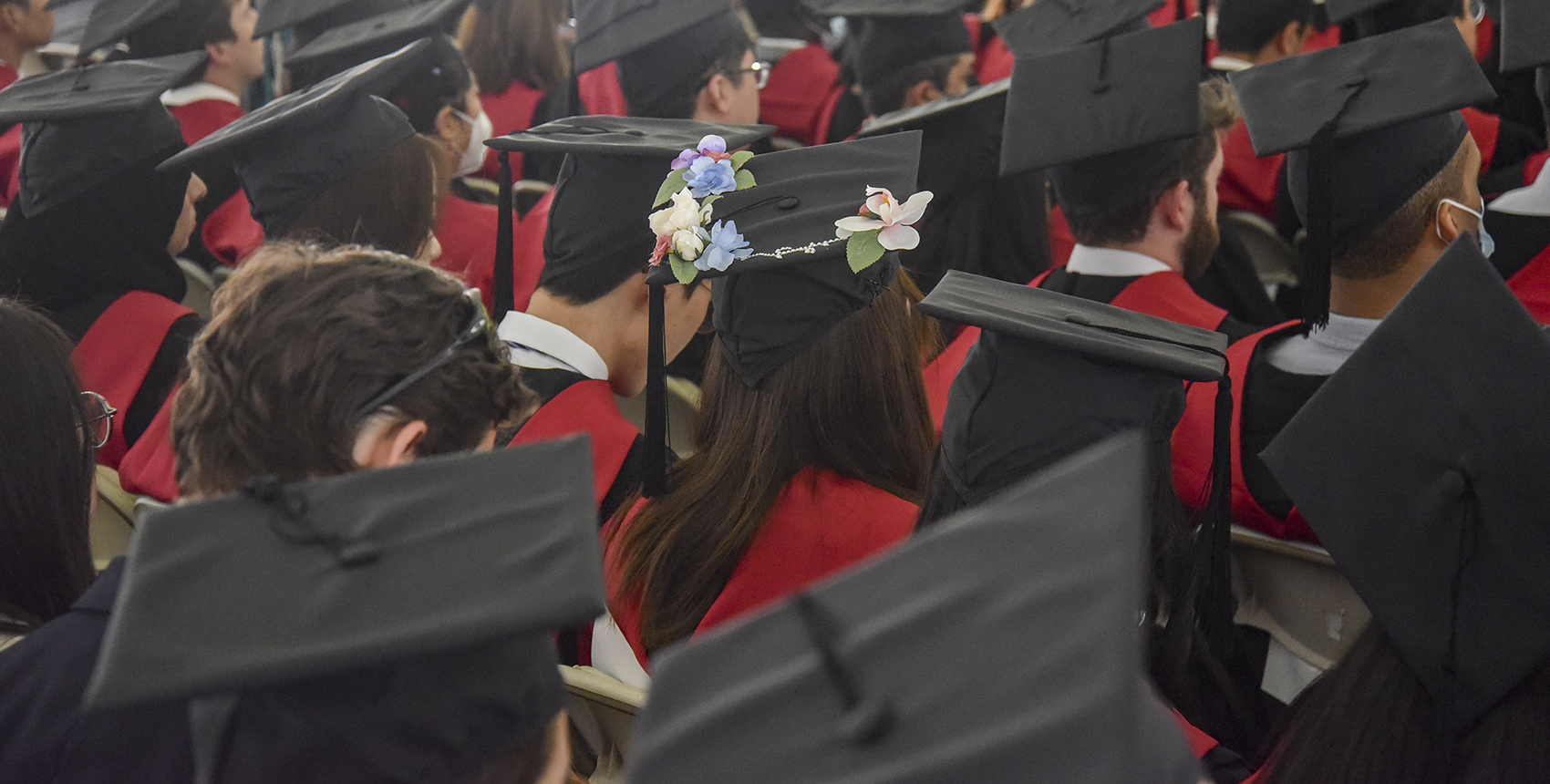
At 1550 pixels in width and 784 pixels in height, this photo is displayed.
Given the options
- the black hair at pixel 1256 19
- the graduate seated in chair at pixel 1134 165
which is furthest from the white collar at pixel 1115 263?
the black hair at pixel 1256 19

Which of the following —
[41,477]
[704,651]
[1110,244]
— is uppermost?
[704,651]

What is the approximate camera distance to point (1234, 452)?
2240 millimetres

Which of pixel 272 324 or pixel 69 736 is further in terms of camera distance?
pixel 272 324

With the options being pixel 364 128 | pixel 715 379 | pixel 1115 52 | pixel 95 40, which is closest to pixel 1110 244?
pixel 1115 52

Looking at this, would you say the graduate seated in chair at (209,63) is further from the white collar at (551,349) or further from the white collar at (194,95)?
the white collar at (551,349)

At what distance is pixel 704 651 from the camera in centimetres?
92

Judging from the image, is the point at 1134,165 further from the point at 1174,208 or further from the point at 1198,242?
the point at 1198,242

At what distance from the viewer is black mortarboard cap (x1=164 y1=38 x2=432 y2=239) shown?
108 inches

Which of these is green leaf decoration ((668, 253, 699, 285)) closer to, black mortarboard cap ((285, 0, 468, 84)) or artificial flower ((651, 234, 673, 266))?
artificial flower ((651, 234, 673, 266))

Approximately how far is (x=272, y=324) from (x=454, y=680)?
2.01 ft

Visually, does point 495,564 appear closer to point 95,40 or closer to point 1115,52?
point 1115,52

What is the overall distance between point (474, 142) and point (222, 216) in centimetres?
88

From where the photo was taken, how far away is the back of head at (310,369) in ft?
4.81

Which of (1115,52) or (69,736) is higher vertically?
(69,736)
